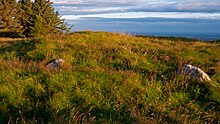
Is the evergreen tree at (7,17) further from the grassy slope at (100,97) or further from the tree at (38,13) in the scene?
the grassy slope at (100,97)

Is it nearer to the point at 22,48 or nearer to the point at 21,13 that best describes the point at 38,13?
the point at 21,13

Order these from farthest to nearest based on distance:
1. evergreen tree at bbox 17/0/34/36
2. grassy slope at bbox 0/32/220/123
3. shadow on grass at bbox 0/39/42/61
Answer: evergreen tree at bbox 17/0/34/36, shadow on grass at bbox 0/39/42/61, grassy slope at bbox 0/32/220/123

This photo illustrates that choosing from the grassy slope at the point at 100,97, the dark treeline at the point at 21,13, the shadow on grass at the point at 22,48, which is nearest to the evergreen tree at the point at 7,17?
the dark treeline at the point at 21,13

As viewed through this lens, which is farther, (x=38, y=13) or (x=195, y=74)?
(x=38, y=13)

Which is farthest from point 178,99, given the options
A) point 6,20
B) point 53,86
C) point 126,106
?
point 6,20

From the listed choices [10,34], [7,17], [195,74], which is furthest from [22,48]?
[7,17]

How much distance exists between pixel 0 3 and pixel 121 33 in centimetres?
4610

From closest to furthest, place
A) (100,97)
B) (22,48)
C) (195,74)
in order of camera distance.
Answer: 1. (100,97)
2. (195,74)
3. (22,48)

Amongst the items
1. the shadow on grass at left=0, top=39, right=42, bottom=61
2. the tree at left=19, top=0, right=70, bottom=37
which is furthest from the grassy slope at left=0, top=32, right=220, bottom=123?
the tree at left=19, top=0, right=70, bottom=37

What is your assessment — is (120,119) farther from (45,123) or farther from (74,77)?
(74,77)

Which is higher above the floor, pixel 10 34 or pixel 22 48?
pixel 22 48

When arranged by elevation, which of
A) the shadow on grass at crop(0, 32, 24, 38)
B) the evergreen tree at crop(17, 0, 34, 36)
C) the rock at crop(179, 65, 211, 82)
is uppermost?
the evergreen tree at crop(17, 0, 34, 36)

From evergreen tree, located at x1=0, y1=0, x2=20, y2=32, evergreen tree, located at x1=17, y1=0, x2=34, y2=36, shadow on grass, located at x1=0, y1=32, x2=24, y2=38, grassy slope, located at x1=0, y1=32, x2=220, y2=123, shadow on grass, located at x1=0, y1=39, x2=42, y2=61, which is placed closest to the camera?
grassy slope, located at x1=0, y1=32, x2=220, y2=123

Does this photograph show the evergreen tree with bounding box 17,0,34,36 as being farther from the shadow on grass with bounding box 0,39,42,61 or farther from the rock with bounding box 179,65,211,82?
the rock with bounding box 179,65,211,82
